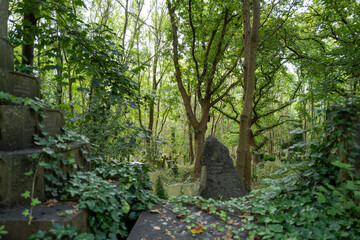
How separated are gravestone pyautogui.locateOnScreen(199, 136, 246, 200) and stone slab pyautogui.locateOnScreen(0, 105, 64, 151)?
3.59m

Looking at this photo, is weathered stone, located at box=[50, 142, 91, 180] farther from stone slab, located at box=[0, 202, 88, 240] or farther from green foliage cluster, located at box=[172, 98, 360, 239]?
green foliage cluster, located at box=[172, 98, 360, 239]

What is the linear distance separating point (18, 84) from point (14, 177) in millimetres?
1297

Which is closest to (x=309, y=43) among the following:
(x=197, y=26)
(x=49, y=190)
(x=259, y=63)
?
(x=259, y=63)

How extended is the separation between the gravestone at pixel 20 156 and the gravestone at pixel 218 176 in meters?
3.17

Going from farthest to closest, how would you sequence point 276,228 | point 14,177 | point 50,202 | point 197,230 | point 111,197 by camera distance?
point 197,230 < point 111,197 < point 276,228 < point 50,202 < point 14,177

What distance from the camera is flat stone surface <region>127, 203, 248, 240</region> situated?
9.00 ft

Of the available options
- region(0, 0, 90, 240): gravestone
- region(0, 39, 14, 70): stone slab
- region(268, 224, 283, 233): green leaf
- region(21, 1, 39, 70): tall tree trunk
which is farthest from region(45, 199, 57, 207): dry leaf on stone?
region(268, 224, 283, 233): green leaf

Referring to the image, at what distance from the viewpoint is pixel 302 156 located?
338cm

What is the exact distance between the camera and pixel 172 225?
2982 millimetres

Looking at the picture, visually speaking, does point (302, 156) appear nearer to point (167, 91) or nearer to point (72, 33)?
point (72, 33)

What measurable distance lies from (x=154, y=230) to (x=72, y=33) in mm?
4017

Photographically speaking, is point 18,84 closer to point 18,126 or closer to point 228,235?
point 18,126

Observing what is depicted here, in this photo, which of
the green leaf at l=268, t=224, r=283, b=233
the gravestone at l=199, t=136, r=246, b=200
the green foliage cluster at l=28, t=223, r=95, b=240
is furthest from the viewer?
the gravestone at l=199, t=136, r=246, b=200

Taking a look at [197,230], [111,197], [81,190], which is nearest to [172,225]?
[197,230]
